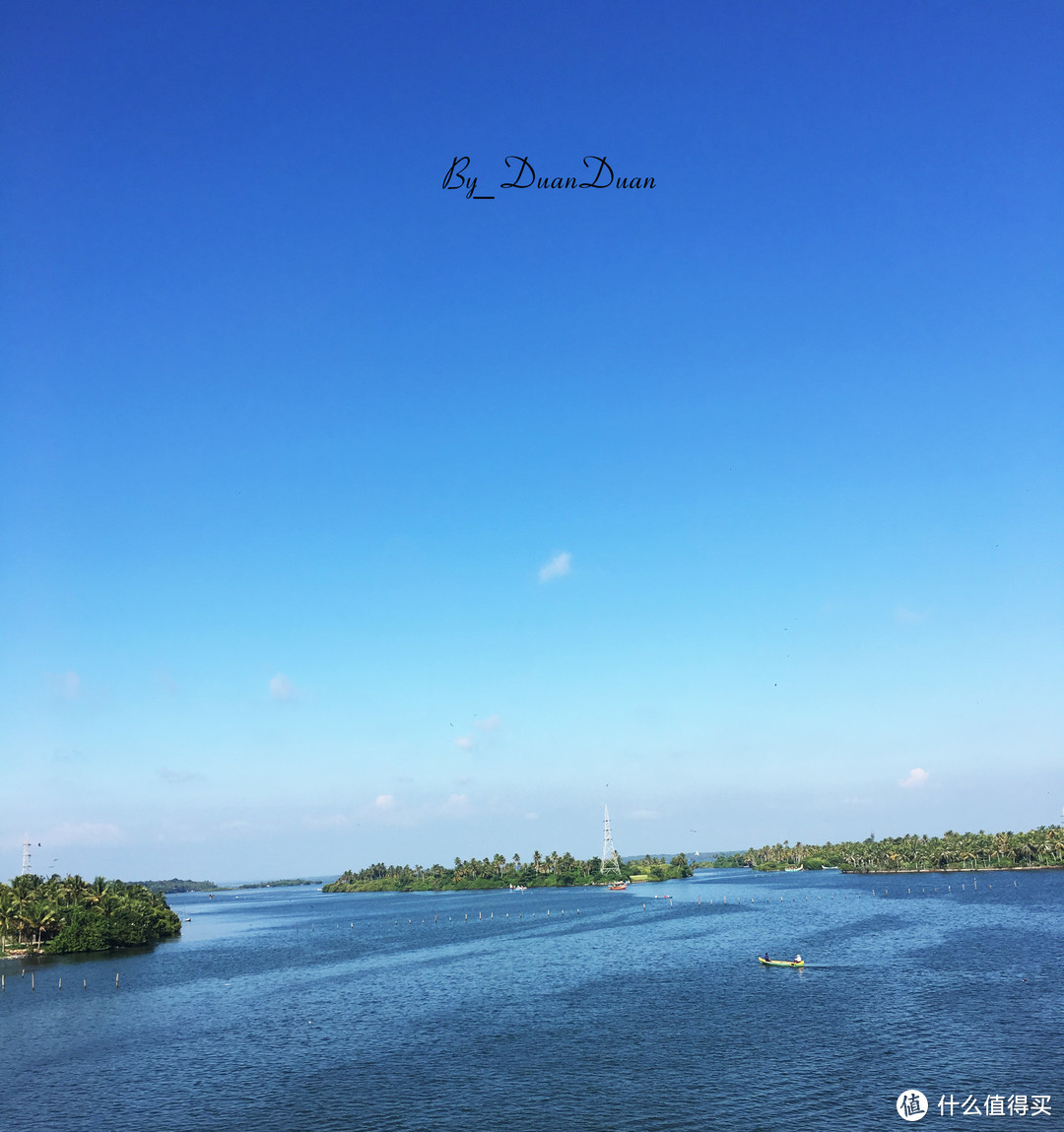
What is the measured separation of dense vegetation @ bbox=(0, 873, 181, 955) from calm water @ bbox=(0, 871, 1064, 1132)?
9578 millimetres

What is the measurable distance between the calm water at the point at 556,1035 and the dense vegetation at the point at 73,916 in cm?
958

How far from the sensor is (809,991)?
88.5 meters

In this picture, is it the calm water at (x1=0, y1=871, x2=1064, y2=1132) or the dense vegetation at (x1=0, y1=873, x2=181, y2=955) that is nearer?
the calm water at (x1=0, y1=871, x2=1064, y2=1132)

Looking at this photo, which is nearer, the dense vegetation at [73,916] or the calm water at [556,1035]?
the calm water at [556,1035]

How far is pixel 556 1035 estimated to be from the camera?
243 ft

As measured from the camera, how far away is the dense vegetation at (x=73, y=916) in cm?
14325

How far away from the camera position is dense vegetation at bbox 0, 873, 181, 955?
470 feet

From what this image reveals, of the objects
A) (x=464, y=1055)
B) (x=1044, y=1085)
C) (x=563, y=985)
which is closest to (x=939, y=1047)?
(x=1044, y=1085)

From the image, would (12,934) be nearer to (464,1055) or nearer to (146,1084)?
(146,1084)

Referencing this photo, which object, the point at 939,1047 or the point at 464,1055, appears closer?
the point at 939,1047

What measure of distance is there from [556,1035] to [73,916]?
11857 cm

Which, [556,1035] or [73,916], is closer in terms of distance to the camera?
[556,1035]

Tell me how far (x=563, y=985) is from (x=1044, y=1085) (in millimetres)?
59373

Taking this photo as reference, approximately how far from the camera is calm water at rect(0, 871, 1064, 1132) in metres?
55.0
